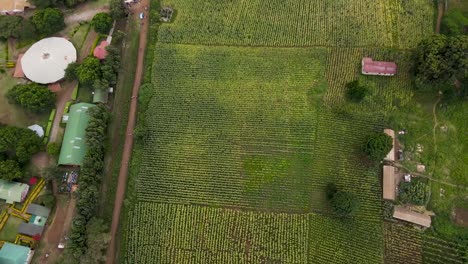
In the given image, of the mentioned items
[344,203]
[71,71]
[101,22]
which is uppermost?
[101,22]

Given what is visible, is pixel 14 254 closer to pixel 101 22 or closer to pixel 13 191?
pixel 13 191

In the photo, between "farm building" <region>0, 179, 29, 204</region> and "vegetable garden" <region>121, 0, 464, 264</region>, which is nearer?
"vegetable garden" <region>121, 0, 464, 264</region>

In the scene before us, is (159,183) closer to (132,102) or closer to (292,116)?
(132,102)

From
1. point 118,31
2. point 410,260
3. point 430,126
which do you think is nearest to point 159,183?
point 118,31

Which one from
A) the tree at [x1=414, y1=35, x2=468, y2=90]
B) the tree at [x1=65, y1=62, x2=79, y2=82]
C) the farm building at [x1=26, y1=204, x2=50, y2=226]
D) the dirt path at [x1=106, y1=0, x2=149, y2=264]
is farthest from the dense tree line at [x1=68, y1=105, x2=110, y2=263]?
the tree at [x1=414, y1=35, x2=468, y2=90]

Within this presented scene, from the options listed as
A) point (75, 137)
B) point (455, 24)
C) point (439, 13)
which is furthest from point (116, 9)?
point (455, 24)

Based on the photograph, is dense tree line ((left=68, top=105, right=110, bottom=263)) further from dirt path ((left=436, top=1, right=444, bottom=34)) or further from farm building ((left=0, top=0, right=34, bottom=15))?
dirt path ((left=436, top=1, right=444, bottom=34))

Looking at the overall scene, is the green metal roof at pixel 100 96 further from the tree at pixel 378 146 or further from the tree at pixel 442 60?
the tree at pixel 442 60
